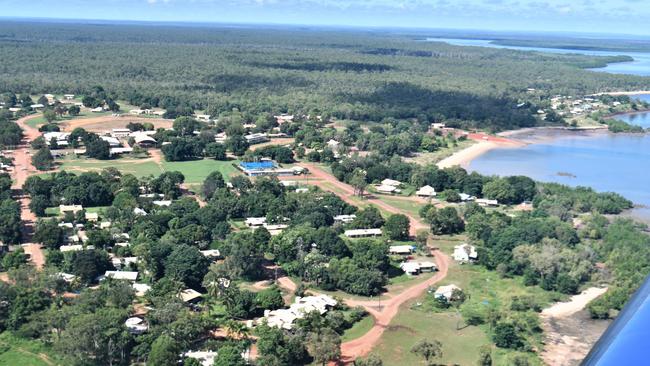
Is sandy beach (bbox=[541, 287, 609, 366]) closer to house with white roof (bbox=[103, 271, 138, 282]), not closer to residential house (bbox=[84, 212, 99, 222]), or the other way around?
house with white roof (bbox=[103, 271, 138, 282])

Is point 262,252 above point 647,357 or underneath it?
underneath

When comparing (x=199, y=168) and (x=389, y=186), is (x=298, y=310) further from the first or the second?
(x=199, y=168)

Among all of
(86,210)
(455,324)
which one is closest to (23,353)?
(455,324)

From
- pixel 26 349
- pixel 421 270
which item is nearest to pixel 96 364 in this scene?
pixel 26 349

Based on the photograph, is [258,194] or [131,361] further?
[258,194]

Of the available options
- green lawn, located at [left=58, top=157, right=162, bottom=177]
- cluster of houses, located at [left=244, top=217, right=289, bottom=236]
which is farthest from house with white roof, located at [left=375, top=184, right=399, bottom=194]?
green lawn, located at [left=58, top=157, right=162, bottom=177]

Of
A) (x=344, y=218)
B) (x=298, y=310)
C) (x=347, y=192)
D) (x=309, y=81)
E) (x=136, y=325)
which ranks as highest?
(x=309, y=81)

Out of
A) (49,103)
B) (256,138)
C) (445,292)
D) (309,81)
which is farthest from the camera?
(309,81)

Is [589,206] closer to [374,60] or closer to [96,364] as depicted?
[96,364]
